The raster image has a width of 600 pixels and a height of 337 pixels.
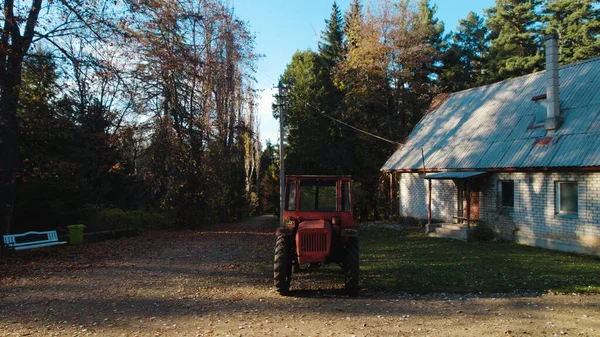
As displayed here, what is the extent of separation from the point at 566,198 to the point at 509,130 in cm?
405

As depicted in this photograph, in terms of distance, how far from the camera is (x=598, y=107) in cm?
1420

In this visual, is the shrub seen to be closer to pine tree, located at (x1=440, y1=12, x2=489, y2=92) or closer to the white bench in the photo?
the white bench

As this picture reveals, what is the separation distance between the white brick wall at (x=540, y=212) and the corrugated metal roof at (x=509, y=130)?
Result: 2.02 feet

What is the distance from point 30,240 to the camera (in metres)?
14.3

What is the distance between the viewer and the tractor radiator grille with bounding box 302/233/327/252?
7871 mm

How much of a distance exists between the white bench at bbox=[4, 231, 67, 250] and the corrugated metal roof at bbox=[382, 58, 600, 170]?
15.3 m

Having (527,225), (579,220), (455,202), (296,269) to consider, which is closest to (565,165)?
(579,220)

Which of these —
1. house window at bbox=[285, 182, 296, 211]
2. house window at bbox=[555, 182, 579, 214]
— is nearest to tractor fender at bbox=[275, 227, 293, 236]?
house window at bbox=[285, 182, 296, 211]

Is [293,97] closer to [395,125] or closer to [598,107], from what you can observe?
[395,125]

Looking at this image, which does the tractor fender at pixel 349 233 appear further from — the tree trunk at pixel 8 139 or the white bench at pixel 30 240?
the white bench at pixel 30 240

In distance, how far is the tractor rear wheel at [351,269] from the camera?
25.8ft

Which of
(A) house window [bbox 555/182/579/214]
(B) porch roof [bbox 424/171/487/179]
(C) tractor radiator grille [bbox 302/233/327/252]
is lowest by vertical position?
(C) tractor radiator grille [bbox 302/233/327/252]

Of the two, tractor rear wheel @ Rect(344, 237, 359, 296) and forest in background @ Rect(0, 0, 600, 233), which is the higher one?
forest in background @ Rect(0, 0, 600, 233)

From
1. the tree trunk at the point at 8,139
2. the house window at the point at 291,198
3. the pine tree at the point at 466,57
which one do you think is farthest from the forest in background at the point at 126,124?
the pine tree at the point at 466,57
